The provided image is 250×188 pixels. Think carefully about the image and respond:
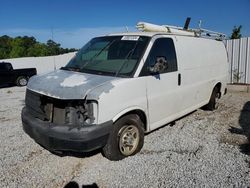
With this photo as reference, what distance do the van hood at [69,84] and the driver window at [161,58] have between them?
81 cm

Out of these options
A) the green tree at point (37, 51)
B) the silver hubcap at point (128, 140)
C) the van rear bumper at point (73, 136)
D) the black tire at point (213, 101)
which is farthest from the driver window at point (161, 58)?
the green tree at point (37, 51)

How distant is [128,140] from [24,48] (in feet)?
152

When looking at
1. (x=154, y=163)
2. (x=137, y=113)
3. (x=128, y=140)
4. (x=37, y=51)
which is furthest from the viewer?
(x=37, y=51)

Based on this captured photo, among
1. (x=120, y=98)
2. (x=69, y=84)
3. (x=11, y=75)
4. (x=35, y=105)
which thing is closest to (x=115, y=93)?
(x=120, y=98)

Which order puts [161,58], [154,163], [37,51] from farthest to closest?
[37,51] → [161,58] → [154,163]

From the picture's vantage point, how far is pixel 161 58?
4.94 m

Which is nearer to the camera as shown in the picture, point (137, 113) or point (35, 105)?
point (35, 105)

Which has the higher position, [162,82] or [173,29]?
[173,29]

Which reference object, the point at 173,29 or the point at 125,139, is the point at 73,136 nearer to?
the point at 125,139

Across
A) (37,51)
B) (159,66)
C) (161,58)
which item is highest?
(37,51)

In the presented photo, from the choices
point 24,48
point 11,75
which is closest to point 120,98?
point 11,75

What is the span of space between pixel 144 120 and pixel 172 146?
0.80m

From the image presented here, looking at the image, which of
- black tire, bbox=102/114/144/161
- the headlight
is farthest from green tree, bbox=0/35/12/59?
the headlight

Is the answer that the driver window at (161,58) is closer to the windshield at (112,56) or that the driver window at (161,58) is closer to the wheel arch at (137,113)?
the windshield at (112,56)
